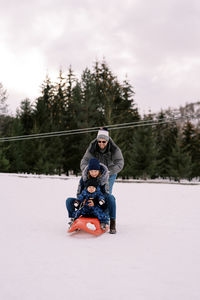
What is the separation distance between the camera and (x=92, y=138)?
33.0 meters

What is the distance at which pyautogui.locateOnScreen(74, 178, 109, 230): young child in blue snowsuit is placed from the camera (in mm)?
4949

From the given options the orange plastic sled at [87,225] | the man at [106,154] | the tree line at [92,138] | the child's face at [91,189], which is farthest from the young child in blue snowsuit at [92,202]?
the tree line at [92,138]

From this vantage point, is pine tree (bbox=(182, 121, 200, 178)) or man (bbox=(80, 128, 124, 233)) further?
pine tree (bbox=(182, 121, 200, 178))

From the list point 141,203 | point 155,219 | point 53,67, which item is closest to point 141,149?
point 53,67

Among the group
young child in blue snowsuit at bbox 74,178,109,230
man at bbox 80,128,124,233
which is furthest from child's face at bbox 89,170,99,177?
man at bbox 80,128,124,233

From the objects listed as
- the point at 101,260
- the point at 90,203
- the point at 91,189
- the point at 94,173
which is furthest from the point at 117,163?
the point at 101,260

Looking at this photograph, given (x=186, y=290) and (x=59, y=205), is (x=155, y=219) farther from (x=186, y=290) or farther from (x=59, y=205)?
(x=186, y=290)

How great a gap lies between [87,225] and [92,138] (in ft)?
92.8

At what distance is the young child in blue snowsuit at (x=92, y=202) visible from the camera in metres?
4.95

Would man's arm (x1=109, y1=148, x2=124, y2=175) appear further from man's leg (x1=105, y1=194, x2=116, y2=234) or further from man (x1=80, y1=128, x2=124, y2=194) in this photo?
man's leg (x1=105, y1=194, x2=116, y2=234)

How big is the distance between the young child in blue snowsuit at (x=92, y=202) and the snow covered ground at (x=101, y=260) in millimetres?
313

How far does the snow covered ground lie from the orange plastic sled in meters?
0.11

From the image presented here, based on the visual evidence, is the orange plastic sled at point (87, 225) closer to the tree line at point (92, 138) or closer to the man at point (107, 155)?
the man at point (107, 155)

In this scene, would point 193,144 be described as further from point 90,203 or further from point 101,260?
point 101,260
